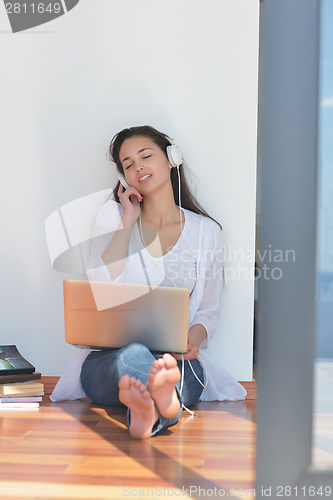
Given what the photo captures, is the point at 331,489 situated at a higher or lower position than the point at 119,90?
lower

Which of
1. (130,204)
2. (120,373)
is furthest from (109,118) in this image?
(120,373)

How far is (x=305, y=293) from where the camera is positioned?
68 centimetres

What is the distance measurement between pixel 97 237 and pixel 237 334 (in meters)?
0.74

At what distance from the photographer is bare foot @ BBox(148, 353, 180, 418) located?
46.2 inches

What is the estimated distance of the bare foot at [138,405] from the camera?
117cm

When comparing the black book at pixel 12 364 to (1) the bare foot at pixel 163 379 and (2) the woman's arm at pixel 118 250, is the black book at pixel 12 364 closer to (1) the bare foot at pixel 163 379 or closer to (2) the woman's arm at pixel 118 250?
(2) the woman's arm at pixel 118 250

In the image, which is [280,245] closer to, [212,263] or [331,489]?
[331,489]

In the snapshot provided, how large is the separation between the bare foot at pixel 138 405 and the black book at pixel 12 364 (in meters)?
0.61

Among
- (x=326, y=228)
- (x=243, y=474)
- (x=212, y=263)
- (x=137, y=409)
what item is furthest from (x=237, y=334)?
(x=326, y=228)

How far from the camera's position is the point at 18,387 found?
1622 millimetres

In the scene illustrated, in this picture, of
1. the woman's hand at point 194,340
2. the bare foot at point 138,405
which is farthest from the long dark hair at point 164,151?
the bare foot at point 138,405

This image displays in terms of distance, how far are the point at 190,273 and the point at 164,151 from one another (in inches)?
21.0

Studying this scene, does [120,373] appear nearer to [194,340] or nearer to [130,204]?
[194,340]

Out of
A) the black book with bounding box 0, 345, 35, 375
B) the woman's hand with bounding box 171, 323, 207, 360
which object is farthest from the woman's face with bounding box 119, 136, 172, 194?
the black book with bounding box 0, 345, 35, 375
